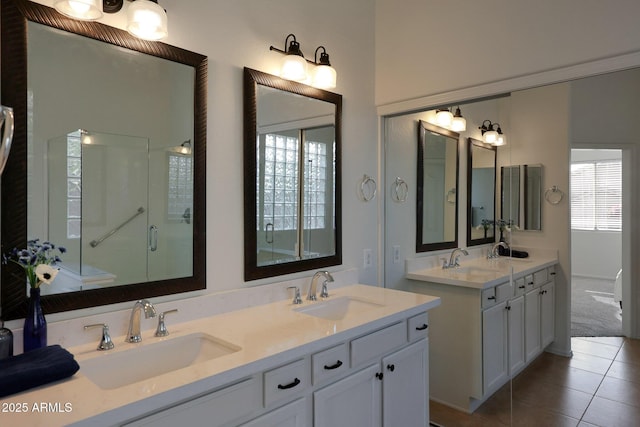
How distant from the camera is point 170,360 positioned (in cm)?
149

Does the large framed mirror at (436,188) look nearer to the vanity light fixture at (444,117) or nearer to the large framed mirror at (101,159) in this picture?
the vanity light fixture at (444,117)

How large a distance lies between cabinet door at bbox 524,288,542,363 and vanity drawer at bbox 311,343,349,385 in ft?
3.69

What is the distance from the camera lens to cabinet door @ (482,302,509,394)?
2.21 metres

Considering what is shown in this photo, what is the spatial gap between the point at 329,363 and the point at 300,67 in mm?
1441

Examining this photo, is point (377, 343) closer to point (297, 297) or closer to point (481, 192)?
point (297, 297)

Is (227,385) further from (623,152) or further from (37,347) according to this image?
(623,152)

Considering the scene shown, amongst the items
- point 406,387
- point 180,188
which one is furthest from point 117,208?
point 406,387

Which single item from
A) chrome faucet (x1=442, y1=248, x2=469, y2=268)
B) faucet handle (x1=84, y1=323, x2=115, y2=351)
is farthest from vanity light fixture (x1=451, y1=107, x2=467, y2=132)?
faucet handle (x1=84, y1=323, x2=115, y2=351)

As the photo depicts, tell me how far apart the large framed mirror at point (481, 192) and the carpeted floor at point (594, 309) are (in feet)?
1.59

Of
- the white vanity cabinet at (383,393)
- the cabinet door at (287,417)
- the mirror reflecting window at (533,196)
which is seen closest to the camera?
the cabinet door at (287,417)

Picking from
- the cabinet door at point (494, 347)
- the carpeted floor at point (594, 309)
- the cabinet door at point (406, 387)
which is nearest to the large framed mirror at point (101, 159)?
the cabinet door at point (406, 387)

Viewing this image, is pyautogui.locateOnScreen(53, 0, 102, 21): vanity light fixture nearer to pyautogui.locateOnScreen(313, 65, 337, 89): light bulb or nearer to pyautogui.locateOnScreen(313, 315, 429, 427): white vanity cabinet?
pyautogui.locateOnScreen(313, 65, 337, 89): light bulb

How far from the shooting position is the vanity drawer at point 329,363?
4.96ft

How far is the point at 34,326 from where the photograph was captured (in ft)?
4.13
